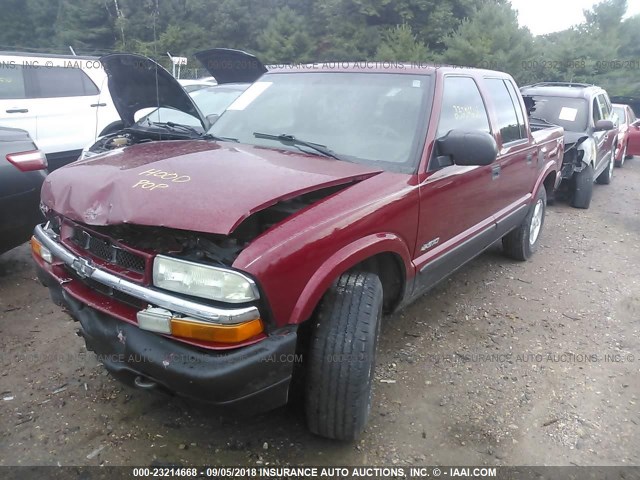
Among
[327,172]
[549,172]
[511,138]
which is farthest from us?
[549,172]

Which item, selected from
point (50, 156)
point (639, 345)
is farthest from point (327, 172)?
point (50, 156)

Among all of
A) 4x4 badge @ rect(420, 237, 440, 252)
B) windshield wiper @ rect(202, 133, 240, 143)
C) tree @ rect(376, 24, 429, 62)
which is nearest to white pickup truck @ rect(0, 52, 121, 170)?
windshield wiper @ rect(202, 133, 240, 143)

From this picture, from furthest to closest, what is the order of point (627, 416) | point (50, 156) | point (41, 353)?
point (50, 156), point (41, 353), point (627, 416)

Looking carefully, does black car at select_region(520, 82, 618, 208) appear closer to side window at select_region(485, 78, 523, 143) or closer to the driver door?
side window at select_region(485, 78, 523, 143)

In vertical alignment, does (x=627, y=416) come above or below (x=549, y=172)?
below

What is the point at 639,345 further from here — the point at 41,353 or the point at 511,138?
the point at 41,353

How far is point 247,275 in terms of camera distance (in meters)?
1.90

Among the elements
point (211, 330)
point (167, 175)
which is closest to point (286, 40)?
point (167, 175)

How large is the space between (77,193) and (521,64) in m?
25.1

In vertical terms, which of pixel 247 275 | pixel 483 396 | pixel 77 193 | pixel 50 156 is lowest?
pixel 483 396

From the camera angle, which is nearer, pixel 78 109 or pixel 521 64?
pixel 78 109

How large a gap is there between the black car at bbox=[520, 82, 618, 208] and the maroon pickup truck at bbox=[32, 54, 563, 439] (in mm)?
4774

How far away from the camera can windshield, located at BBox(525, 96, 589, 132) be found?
768 cm

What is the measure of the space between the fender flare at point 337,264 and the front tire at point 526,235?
Result: 2.67m
